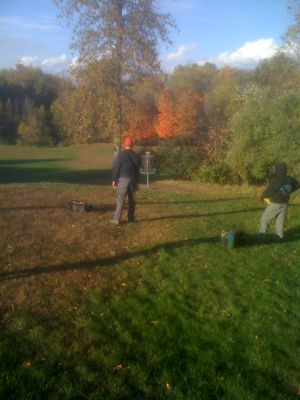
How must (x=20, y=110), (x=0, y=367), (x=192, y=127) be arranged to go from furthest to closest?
1. (x=20, y=110)
2. (x=192, y=127)
3. (x=0, y=367)

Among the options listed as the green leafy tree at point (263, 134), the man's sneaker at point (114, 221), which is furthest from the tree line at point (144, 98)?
the man's sneaker at point (114, 221)

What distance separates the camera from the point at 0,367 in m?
3.91

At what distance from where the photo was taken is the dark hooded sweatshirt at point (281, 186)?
8578mm

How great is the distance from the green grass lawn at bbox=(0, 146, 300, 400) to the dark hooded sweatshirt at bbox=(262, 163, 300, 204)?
3.25ft

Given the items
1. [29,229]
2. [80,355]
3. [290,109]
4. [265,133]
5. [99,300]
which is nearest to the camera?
[80,355]

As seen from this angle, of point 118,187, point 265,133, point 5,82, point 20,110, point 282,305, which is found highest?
point 5,82

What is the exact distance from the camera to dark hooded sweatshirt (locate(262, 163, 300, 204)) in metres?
8.58

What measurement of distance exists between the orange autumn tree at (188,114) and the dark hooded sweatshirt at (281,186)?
3303 centimetres

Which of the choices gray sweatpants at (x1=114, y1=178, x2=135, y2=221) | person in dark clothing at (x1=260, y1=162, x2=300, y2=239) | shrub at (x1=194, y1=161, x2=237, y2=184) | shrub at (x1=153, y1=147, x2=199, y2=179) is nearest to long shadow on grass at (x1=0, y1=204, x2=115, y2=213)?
gray sweatpants at (x1=114, y1=178, x2=135, y2=221)

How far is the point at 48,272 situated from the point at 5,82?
86.7m

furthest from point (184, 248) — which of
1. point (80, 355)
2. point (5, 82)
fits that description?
point (5, 82)

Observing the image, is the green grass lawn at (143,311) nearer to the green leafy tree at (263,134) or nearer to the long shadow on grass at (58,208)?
the long shadow on grass at (58,208)

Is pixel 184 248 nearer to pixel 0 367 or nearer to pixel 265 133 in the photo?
pixel 0 367

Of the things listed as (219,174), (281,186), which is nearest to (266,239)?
(281,186)
